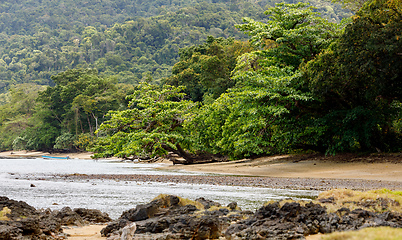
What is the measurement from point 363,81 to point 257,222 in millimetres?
14144

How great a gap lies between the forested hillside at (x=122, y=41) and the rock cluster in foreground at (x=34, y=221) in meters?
90.9

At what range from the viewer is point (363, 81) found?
54.7 feet

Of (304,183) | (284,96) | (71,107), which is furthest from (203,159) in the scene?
(71,107)

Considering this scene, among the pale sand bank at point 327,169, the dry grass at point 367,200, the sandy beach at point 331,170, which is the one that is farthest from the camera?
the pale sand bank at point 327,169

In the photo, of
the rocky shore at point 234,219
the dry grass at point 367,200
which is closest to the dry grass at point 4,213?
the rocky shore at point 234,219

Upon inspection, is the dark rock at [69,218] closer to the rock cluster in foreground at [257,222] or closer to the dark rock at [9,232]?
the rock cluster in foreground at [257,222]

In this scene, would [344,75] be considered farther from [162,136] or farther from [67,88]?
[67,88]

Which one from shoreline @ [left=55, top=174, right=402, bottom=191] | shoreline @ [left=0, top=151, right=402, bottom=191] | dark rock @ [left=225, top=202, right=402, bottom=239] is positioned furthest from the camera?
shoreline @ [left=0, top=151, right=402, bottom=191]

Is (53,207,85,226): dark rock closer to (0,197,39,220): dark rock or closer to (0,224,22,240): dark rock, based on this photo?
(0,197,39,220): dark rock

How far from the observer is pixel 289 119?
70.8ft

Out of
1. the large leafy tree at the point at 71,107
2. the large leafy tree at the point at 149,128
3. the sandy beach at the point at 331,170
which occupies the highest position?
the large leafy tree at the point at 71,107

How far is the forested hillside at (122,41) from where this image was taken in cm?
11731

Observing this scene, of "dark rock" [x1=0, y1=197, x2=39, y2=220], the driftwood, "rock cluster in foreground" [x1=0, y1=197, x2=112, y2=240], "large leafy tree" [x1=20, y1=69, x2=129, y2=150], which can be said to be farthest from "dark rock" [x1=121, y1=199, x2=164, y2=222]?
"large leafy tree" [x1=20, y1=69, x2=129, y2=150]

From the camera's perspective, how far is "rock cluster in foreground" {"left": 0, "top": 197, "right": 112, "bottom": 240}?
4735 millimetres
